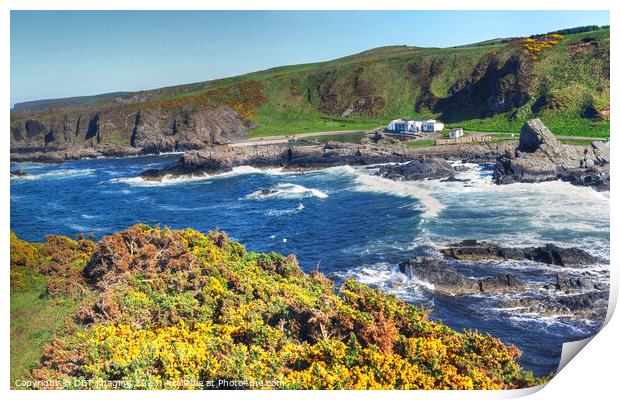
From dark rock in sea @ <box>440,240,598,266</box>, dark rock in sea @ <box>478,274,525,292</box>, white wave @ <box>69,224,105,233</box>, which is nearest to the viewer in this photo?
dark rock in sea @ <box>478,274,525,292</box>

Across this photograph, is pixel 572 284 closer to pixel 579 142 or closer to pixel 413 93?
pixel 579 142

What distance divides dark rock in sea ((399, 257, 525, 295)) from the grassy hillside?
11.6m

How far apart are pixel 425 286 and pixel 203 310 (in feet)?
29.8

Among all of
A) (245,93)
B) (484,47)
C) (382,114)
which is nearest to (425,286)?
(245,93)

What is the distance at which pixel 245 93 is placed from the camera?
33.6 metres

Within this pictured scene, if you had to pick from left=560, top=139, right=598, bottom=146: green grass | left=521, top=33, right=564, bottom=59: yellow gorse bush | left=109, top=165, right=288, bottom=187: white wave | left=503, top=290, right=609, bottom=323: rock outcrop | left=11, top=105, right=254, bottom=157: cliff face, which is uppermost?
left=521, top=33, right=564, bottom=59: yellow gorse bush

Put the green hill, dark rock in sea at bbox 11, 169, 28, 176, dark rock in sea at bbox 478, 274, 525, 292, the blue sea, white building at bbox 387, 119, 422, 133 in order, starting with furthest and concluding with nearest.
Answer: white building at bbox 387, 119, 422, 133 → the green hill → dark rock in sea at bbox 478, 274, 525, 292 → the blue sea → dark rock in sea at bbox 11, 169, 28, 176

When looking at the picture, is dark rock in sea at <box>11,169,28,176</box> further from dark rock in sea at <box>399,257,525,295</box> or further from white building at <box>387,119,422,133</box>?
white building at <box>387,119,422,133</box>

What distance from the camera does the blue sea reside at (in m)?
16.3

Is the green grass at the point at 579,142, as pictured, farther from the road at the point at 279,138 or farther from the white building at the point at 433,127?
the road at the point at 279,138

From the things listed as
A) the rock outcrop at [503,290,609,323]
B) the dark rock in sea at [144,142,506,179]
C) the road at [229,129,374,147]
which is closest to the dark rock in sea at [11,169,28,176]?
the dark rock in sea at [144,142,506,179]

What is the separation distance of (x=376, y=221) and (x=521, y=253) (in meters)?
6.95

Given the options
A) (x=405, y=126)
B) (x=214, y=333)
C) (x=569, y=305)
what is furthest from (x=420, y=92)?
(x=214, y=333)

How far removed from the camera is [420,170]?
38062mm
